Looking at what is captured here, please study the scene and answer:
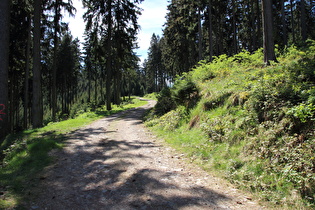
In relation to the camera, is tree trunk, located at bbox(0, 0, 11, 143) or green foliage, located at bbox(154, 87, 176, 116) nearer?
tree trunk, located at bbox(0, 0, 11, 143)

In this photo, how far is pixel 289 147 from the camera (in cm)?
420

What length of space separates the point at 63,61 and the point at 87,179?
120 ft

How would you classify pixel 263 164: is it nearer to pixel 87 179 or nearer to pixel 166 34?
pixel 87 179

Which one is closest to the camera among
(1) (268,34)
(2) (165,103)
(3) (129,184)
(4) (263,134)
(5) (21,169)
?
(3) (129,184)

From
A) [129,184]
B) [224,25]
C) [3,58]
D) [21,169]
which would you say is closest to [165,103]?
[3,58]

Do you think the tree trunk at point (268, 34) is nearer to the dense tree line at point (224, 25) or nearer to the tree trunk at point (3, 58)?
the dense tree line at point (224, 25)

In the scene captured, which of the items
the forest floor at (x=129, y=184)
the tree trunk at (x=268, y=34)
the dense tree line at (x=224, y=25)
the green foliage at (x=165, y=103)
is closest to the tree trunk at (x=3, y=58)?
the forest floor at (x=129, y=184)

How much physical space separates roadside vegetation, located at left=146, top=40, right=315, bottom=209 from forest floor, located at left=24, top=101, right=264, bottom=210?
1.77 feet

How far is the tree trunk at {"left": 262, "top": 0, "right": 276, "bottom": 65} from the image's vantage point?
9.31 metres

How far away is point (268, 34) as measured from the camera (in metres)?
9.52

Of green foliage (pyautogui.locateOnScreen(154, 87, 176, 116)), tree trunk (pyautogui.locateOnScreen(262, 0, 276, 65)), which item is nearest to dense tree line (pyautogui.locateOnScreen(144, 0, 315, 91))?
tree trunk (pyautogui.locateOnScreen(262, 0, 276, 65))

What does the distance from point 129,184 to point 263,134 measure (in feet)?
11.4

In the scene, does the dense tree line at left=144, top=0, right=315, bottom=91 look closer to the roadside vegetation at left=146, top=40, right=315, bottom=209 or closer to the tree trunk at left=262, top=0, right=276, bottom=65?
the tree trunk at left=262, top=0, right=276, bottom=65

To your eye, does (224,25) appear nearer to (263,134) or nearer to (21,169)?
(263,134)
